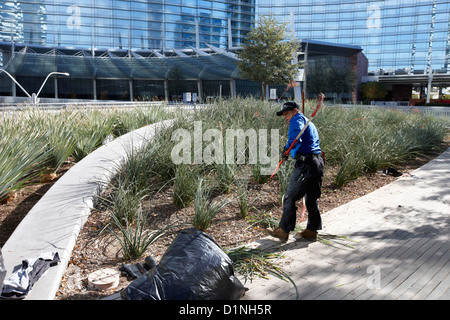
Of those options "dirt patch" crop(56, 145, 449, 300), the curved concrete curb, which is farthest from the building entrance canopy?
the curved concrete curb

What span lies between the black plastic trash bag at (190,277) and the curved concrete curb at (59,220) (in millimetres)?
943

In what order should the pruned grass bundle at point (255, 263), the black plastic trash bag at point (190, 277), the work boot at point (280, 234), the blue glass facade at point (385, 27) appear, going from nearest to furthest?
the black plastic trash bag at point (190, 277), the pruned grass bundle at point (255, 263), the work boot at point (280, 234), the blue glass facade at point (385, 27)

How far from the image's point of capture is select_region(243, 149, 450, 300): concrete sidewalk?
10.8ft

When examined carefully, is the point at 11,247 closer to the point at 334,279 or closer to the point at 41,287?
Result: the point at 41,287

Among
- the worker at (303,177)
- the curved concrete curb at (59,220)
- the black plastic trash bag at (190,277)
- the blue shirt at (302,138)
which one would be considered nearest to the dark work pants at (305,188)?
the worker at (303,177)

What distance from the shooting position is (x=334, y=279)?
11.5ft

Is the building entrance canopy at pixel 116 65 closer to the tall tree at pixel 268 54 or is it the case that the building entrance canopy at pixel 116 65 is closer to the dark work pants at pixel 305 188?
the tall tree at pixel 268 54

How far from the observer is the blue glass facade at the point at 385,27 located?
2911 inches

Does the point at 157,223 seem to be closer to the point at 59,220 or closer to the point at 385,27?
the point at 59,220

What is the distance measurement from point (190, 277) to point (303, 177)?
2.05 meters

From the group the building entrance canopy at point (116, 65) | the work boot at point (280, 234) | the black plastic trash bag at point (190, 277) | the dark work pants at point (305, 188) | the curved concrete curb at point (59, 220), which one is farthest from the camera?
the building entrance canopy at point (116, 65)

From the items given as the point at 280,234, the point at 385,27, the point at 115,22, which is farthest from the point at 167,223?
the point at 385,27

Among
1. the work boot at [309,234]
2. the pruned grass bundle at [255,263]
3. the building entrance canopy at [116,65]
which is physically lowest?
the pruned grass bundle at [255,263]
